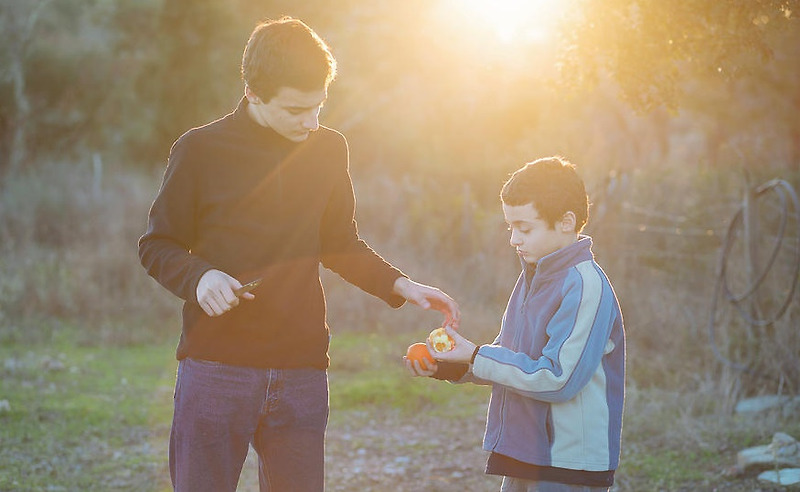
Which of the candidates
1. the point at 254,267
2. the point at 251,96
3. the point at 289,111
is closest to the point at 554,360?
the point at 254,267

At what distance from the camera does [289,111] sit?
2676 mm

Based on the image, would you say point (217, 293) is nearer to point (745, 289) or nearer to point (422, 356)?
point (422, 356)

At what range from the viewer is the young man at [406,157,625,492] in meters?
2.74

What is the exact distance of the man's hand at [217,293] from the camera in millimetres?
2463

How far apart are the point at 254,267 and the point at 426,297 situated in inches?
22.5

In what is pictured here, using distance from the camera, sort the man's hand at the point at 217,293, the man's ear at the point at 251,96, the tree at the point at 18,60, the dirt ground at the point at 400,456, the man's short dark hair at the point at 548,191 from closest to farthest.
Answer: the man's hand at the point at 217,293 → the man's ear at the point at 251,96 → the man's short dark hair at the point at 548,191 → the dirt ground at the point at 400,456 → the tree at the point at 18,60

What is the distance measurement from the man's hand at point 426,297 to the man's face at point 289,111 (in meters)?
0.58

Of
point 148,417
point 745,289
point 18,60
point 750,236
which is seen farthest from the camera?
point 18,60

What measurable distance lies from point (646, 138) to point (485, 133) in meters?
8.13

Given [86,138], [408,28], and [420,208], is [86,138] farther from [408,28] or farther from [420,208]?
[420,208]

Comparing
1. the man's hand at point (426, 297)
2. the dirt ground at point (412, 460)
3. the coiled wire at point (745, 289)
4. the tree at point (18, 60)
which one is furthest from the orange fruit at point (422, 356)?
the tree at point (18, 60)

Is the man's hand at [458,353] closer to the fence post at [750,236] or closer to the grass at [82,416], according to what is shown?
the grass at [82,416]

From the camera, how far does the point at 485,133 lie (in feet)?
75.6

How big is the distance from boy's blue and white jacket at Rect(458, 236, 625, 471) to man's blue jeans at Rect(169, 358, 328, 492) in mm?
517
